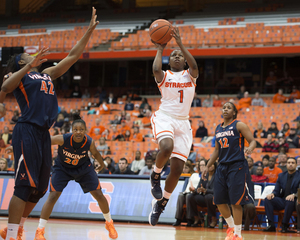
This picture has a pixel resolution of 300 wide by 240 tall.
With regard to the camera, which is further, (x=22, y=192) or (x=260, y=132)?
(x=260, y=132)

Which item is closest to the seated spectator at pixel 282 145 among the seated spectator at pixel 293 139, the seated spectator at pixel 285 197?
the seated spectator at pixel 293 139

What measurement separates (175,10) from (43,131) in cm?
2323

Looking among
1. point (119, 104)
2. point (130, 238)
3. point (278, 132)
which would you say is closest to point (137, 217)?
point (130, 238)

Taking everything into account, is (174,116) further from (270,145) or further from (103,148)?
(103,148)

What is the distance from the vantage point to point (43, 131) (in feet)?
13.9

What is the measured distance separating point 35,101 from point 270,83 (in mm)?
18618

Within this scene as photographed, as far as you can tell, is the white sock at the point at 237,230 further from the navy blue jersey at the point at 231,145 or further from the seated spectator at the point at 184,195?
the seated spectator at the point at 184,195

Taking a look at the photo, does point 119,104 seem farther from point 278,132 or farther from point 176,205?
point 176,205

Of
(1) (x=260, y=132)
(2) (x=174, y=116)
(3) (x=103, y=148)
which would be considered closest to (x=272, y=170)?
(1) (x=260, y=132)

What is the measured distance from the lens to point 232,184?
6289 mm

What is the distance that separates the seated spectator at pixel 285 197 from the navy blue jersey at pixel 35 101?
6.43 metres

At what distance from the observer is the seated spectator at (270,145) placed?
13609 millimetres

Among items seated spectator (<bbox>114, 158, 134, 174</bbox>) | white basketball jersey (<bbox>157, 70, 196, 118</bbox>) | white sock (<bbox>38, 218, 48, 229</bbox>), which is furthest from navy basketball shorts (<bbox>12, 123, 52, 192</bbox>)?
seated spectator (<bbox>114, 158, 134, 174</bbox>)

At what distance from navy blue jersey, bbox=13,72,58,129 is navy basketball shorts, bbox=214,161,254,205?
333 cm
